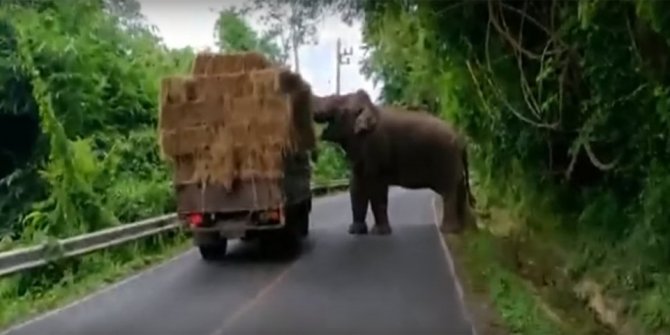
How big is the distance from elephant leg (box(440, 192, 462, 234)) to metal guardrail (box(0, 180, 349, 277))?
5.58 m

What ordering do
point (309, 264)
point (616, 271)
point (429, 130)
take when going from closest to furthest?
1. point (616, 271)
2. point (309, 264)
3. point (429, 130)

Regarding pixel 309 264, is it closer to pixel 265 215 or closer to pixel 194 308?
pixel 265 215

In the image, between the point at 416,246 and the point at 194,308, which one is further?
the point at 416,246

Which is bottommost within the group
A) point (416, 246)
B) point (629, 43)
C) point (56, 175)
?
point (416, 246)

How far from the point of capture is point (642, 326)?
1141cm

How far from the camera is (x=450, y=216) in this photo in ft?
82.9

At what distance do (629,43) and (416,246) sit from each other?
1009cm

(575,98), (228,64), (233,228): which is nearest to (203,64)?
(228,64)

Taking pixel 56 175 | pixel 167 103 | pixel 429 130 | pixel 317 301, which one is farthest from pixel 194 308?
pixel 429 130

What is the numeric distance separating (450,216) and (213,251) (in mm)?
7136

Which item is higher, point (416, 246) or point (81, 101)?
point (81, 101)

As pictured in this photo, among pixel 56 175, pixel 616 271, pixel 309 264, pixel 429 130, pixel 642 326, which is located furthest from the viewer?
pixel 429 130

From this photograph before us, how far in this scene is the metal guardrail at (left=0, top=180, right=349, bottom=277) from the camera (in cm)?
1491

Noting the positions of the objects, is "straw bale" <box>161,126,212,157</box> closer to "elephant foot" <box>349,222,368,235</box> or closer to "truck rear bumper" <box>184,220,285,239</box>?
"truck rear bumper" <box>184,220,285,239</box>
